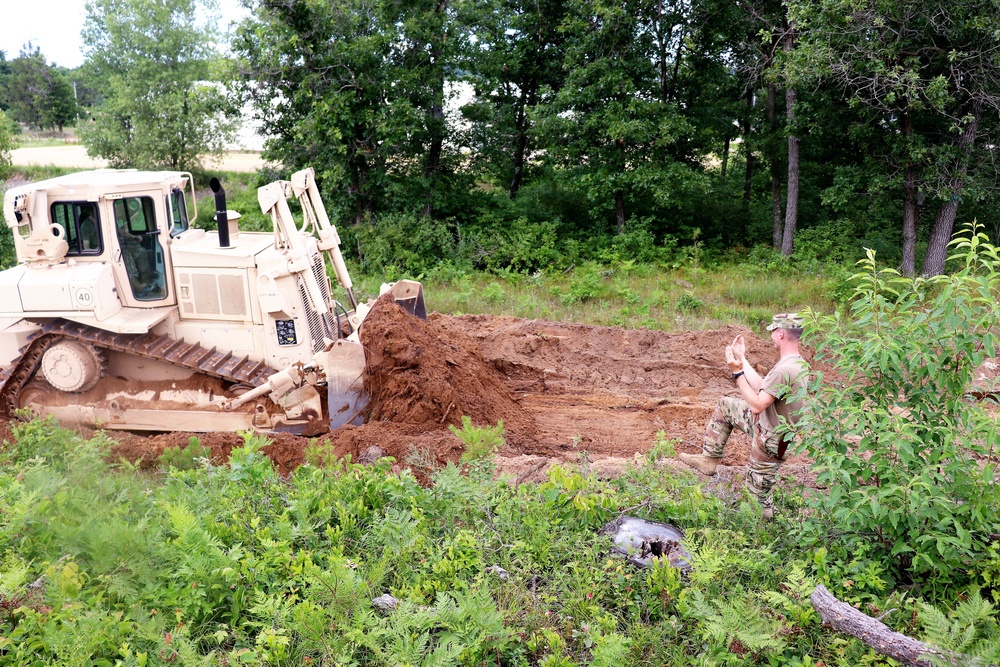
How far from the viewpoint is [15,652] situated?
146 inches

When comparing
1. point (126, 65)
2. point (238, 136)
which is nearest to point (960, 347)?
point (238, 136)

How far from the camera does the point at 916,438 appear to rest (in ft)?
13.4

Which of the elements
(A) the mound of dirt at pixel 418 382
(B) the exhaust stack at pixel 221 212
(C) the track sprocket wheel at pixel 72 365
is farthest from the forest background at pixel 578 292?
(B) the exhaust stack at pixel 221 212

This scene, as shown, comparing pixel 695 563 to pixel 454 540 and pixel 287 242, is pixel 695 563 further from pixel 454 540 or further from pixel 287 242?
pixel 287 242

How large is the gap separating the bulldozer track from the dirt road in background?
1975 centimetres

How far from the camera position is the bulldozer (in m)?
8.40

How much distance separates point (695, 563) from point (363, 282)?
12.3 meters

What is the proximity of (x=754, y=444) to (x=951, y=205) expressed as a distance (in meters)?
10.9

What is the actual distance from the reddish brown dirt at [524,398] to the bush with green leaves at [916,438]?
2.65 m

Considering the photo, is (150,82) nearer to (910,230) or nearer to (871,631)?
(910,230)

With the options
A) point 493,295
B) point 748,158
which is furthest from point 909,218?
point 493,295

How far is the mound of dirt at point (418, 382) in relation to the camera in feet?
27.4

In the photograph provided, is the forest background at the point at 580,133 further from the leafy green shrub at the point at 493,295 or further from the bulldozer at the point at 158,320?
the bulldozer at the point at 158,320

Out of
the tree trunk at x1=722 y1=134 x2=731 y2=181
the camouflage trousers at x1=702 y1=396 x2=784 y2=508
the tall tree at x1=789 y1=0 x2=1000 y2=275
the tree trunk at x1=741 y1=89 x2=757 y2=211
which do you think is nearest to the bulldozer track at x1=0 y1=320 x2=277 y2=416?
the camouflage trousers at x1=702 y1=396 x2=784 y2=508
